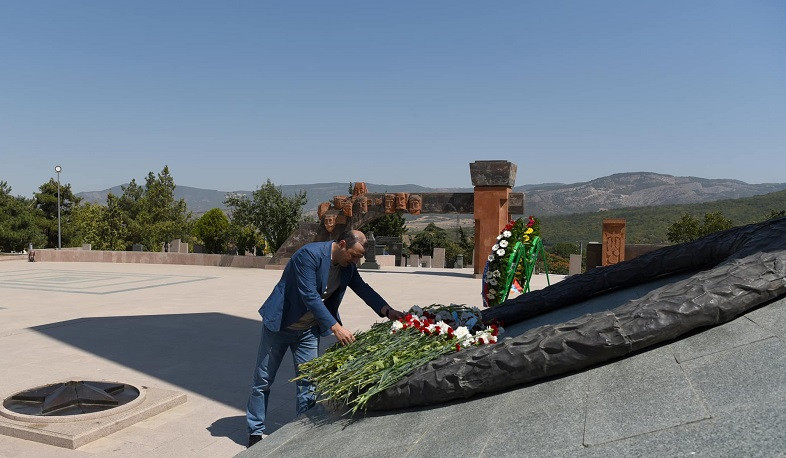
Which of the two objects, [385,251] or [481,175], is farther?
[385,251]

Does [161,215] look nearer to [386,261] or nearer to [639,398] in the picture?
[386,261]

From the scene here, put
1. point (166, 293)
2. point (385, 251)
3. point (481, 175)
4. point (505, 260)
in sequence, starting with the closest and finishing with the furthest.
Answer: point (505, 260) → point (166, 293) → point (481, 175) → point (385, 251)

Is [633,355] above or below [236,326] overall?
above

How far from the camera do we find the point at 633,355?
2.54m

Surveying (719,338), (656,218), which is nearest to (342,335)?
(719,338)

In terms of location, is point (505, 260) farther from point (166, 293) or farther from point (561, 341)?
point (166, 293)

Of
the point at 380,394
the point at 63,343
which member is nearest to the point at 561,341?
the point at 380,394

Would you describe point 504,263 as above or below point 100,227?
above

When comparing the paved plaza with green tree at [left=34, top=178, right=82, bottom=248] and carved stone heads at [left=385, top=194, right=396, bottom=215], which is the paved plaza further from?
green tree at [left=34, top=178, right=82, bottom=248]

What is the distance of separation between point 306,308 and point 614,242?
11330mm

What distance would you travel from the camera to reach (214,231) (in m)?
28.2

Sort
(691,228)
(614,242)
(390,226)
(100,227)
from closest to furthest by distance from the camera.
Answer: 1. (614,242)
2. (691,228)
3. (100,227)
4. (390,226)

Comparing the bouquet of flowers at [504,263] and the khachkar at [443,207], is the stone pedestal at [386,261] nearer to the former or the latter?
the khachkar at [443,207]

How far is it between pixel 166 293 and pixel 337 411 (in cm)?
1063
